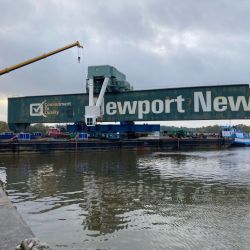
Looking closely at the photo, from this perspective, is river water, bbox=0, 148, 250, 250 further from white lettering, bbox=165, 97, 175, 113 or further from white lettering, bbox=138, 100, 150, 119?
white lettering, bbox=138, 100, 150, 119

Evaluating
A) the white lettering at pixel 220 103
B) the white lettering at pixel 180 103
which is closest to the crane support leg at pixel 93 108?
the white lettering at pixel 180 103

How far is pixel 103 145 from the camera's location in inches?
2468

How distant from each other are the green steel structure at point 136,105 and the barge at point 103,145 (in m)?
5.33

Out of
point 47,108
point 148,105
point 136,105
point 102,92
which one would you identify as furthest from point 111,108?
point 47,108

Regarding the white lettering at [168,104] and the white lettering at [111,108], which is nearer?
the white lettering at [168,104]

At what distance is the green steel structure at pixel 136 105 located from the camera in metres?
63.4

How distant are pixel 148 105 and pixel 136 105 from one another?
2.37 metres

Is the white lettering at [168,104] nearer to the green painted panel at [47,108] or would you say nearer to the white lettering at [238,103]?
the white lettering at [238,103]

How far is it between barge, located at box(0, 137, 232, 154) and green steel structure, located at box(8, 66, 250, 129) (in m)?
5.33

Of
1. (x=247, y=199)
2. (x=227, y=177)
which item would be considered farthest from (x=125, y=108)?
(x=247, y=199)

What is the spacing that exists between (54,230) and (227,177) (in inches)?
683

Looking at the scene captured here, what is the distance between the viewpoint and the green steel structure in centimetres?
6341

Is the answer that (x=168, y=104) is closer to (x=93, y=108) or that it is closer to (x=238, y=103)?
(x=238, y=103)

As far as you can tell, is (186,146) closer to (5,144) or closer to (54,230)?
(5,144)
